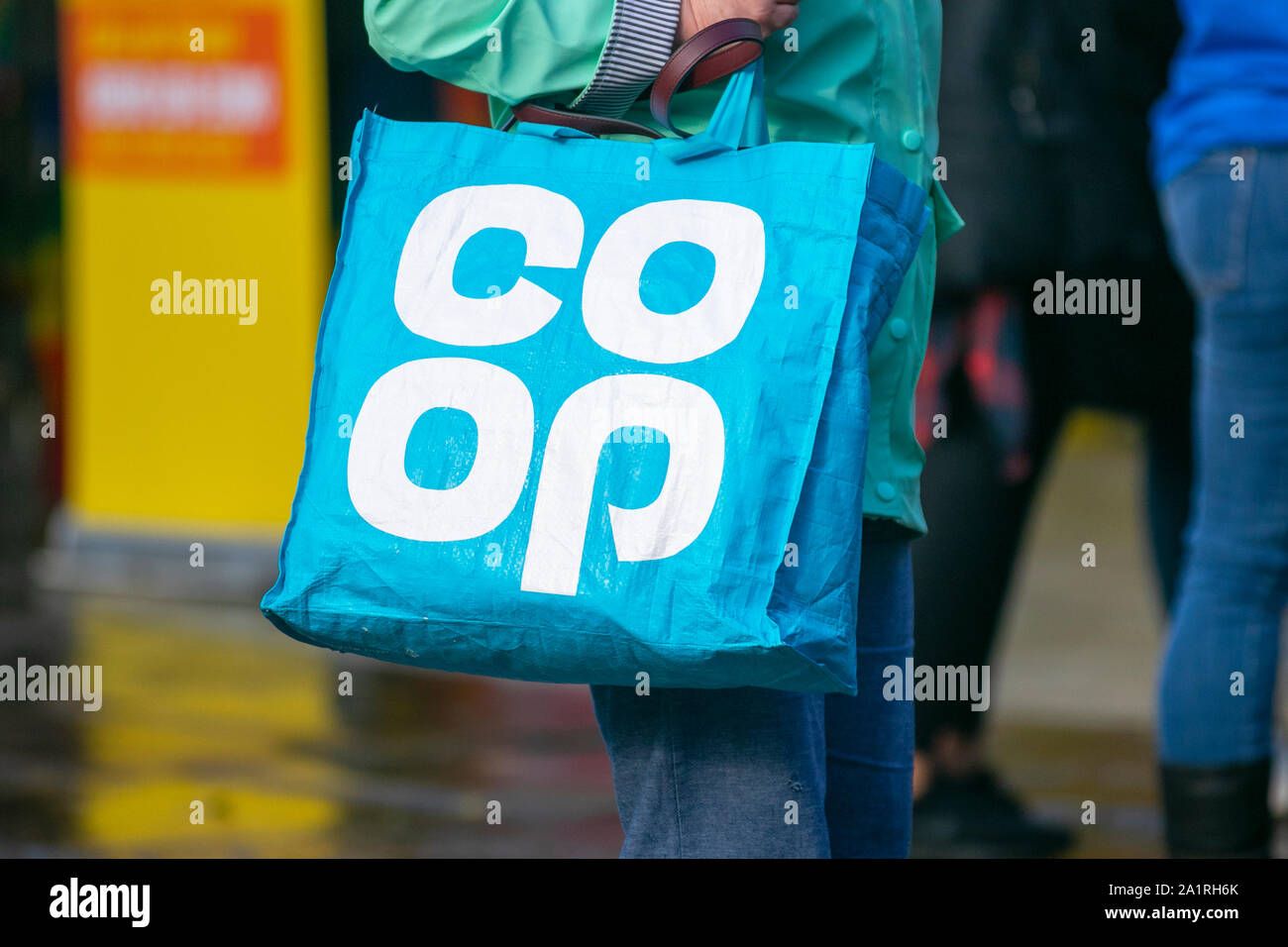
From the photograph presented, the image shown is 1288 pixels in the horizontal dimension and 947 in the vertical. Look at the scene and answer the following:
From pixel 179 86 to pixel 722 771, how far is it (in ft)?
18.1

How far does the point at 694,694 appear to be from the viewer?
2035 millimetres

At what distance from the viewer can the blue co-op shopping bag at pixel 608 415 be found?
5.88ft

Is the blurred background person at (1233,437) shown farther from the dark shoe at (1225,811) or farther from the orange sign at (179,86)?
the orange sign at (179,86)

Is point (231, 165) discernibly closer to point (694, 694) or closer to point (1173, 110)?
point (1173, 110)

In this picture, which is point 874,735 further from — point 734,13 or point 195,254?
point 195,254

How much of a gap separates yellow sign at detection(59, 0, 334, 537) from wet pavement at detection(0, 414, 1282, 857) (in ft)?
2.17

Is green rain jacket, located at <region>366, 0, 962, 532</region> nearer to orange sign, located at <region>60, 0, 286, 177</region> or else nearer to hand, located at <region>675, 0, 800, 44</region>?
hand, located at <region>675, 0, 800, 44</region>

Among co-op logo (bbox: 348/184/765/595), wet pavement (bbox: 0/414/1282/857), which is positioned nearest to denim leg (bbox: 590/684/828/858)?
co-op logo (bbox: 348/184/765/595)

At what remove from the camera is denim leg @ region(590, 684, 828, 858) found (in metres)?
2.03

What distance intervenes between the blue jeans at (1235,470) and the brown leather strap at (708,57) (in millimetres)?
1532

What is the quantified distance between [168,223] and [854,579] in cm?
561

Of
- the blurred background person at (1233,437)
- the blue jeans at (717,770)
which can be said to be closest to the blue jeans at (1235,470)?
the blurred background person at (1233,437)

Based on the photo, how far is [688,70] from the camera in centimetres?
193

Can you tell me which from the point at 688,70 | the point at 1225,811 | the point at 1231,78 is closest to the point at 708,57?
the point at 688,70
